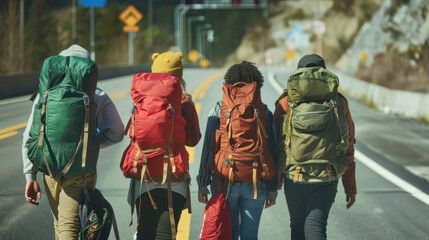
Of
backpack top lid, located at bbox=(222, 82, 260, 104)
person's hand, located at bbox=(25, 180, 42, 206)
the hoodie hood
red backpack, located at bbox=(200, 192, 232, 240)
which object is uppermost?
the hoodie hood

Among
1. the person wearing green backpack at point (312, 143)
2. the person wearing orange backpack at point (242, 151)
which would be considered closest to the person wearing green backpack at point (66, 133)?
the person wearing orange backpack at point (242, 151)

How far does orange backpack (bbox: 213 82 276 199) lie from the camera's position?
417 centimetres

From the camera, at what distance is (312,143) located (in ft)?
13.9

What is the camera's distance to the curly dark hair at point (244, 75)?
4266 mm

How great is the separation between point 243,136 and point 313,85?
0.59m

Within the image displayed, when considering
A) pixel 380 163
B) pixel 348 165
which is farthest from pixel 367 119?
pixel 348 165

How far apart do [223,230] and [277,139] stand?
761 mm

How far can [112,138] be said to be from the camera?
4094 millimetres

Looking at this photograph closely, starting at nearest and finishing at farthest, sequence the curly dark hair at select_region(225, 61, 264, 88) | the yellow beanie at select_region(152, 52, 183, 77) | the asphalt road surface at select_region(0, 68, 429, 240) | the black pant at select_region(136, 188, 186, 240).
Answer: the black pant at select_region(136, 188, 186, 240), the yellow beanie at select_region(152, 52, 183, 77), the curly dark hair at select_region(225, 61, 264, 88), the asphalt road surface at select_region(0, 68, 429, 240)

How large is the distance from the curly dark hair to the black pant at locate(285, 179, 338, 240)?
30.0 inches

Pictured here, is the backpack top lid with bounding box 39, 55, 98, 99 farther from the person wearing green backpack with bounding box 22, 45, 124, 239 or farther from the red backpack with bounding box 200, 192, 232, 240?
the red backpack with bounding box 200, 192, 232, 240

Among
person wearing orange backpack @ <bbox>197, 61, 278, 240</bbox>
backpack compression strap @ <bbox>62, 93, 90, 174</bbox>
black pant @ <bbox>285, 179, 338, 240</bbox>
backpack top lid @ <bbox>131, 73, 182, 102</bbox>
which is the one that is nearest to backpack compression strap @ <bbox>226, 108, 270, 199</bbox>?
person wearing orange backpack @ <bbox>197, 61, 278, 240</bbox>

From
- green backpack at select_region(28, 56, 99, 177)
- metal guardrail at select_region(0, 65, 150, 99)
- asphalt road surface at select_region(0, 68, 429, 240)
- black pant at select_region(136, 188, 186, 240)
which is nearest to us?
green backpack at select_region(28, 56, 99, 177)

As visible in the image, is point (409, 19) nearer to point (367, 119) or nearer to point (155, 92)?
point (367, 119)
